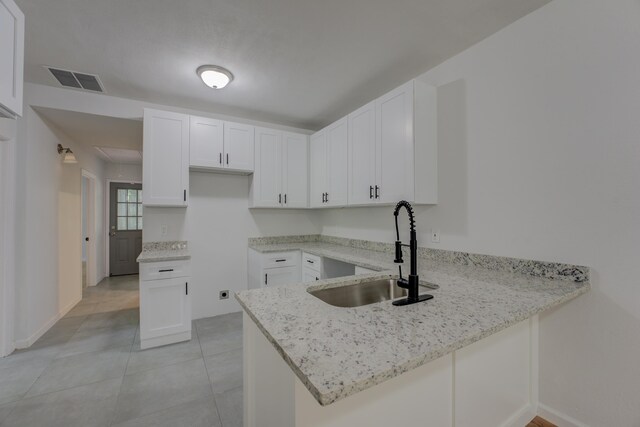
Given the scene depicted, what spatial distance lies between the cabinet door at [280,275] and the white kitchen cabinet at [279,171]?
2.67 feet

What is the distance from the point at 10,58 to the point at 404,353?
2.05 m

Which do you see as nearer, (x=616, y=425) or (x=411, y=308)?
(x=411, y=308)

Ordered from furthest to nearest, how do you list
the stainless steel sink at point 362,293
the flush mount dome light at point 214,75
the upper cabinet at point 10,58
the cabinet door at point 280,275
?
the cabinet door at point 280,275
the flush mount dome light at point 214,75
the stainless steel sink at point 362,293
the upper cabinet at point 10,58

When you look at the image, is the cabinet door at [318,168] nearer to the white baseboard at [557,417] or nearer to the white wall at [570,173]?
the white wall at [570,173]

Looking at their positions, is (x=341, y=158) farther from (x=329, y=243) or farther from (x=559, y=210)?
(x=559, y=210)

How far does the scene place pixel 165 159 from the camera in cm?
287

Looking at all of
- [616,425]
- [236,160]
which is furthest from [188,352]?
[616,425]

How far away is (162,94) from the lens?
284 centimetres

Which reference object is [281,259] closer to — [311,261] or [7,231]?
[311,261]

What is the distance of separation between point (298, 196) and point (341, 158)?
896mm

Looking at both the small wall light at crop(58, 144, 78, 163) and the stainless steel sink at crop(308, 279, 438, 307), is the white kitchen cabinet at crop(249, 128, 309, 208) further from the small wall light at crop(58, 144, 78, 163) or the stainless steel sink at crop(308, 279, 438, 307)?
the small wall light at crop(58, 144, 78, 163)

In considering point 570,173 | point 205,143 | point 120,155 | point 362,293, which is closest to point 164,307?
point 205,143

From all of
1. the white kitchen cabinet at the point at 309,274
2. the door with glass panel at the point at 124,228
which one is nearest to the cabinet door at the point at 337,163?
the white kitchen cabinet at the point at 309,274

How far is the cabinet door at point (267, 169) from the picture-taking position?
3367mm
